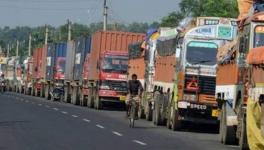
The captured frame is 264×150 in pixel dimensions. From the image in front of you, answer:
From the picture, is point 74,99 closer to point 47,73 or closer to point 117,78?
point 117,78

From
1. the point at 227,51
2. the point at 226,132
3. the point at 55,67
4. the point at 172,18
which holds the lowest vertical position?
the point at 226,132

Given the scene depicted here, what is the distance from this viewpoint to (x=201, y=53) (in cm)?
2725

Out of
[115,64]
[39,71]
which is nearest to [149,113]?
[115,64]

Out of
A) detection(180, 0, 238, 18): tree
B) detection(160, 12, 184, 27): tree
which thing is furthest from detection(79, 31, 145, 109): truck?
detection(160, 12, 184, 27): tree

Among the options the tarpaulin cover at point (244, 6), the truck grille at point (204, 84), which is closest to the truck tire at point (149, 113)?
the truck grille at point (204, 84)

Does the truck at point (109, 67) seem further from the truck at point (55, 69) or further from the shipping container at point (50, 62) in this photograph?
the shipping container at point (50, 62)

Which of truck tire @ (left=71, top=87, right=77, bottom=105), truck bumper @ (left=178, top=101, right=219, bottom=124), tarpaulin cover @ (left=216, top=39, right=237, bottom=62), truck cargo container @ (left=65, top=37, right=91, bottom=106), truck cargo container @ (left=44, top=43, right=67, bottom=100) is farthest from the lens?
truck cargo container @ (left=44, top=43, right=67, bottom=100)

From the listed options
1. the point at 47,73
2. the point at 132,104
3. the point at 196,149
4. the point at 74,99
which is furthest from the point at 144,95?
the point at 47,73

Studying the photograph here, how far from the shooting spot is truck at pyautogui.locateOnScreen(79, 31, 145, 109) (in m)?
44.9

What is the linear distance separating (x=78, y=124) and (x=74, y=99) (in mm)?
25988

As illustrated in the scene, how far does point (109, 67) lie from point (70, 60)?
1279 cm

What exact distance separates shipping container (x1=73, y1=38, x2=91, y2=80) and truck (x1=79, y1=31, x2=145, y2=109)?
288 centimetres

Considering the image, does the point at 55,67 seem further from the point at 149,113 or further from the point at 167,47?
the point at 167,47

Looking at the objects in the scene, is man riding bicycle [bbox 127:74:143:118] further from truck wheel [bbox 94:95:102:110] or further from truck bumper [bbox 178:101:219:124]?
truck wheel [bbox 94:95:102:110]
